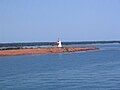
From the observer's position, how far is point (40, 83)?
2912 centimetres

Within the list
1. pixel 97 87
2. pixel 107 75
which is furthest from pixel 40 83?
pixel 107 75

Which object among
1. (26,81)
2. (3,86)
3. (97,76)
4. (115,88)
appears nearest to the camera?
(115,88)

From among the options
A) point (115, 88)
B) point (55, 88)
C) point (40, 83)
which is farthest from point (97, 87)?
point (40, 83)

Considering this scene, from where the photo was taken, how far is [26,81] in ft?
100

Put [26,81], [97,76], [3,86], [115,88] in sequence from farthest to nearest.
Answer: [97,76], [26,81], [3,86], [115,88]

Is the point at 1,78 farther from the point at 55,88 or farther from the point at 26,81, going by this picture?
the point at 55,88

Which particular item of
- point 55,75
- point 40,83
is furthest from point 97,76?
point 40,83

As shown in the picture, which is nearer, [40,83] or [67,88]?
[67,88]

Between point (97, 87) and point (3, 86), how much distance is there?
6877mm

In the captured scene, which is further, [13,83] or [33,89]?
[13,83]

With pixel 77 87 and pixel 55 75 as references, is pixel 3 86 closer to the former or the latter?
pixel 77 87

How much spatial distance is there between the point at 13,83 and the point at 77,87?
5.50 m

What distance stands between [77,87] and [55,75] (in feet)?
26.2

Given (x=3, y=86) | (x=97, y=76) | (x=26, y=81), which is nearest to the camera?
(x=3, y=86)
